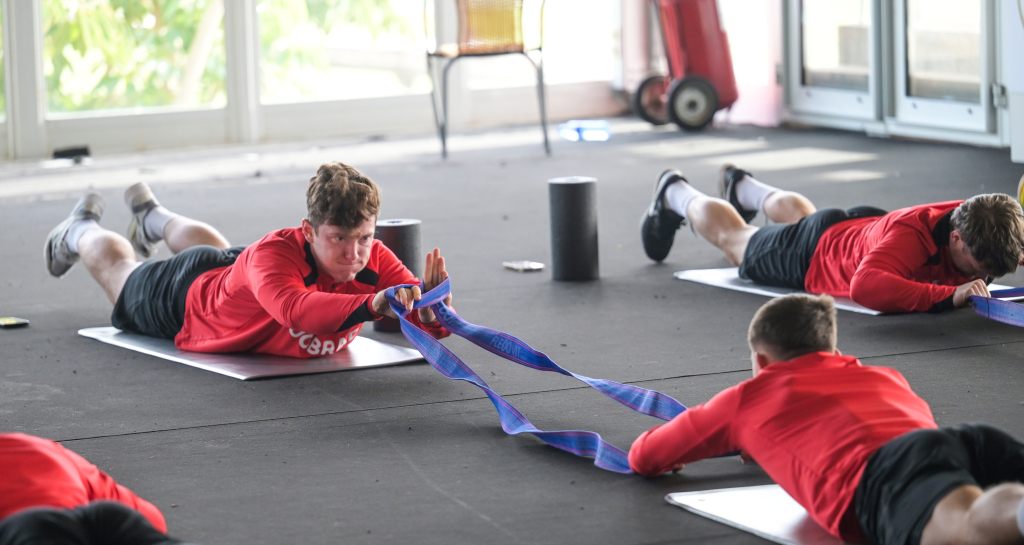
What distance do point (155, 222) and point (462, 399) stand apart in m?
1.71

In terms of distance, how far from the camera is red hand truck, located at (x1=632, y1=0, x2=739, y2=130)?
8.59 meters

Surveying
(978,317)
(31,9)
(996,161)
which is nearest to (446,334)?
(978,317)

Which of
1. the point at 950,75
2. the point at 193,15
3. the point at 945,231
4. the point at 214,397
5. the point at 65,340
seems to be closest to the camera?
the point at 214,397

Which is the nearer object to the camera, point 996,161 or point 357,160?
point 996,161

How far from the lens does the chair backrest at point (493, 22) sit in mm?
7859

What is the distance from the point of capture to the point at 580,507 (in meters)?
2.11

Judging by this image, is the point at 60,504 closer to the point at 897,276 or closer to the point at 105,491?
the point at 105,491

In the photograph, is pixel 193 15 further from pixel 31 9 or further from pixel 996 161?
pixel 996 161

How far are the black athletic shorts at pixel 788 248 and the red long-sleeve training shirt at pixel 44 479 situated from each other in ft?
7.91

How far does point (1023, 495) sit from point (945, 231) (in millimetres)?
1853

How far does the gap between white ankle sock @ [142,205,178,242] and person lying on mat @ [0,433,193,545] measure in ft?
7.47

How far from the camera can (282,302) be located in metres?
2.89

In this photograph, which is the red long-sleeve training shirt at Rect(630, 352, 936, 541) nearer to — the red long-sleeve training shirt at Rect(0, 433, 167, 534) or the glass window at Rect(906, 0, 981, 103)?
the red long-sleeve training shirt at Rect(0, 433, 167, 534)

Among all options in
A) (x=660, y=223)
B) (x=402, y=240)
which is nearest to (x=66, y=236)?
(x=402, y=240)
